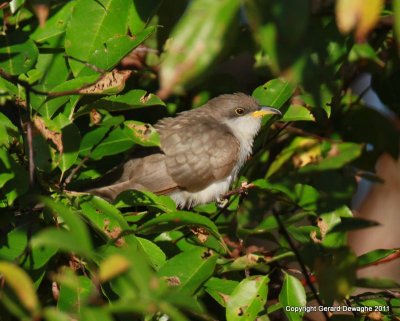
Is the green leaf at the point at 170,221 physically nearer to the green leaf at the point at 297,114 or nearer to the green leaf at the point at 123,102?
the green leaf at the point at 123,102

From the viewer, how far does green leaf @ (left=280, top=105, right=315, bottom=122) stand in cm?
415

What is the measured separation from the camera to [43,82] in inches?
153

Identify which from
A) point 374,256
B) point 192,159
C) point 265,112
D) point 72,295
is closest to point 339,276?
point 374,256

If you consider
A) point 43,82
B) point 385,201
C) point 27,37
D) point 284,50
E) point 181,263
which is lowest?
point 385,201

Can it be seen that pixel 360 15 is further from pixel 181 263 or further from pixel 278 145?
pixel 278 145

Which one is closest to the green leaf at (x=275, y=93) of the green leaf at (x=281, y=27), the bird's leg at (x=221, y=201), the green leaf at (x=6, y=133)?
the bird's leg at (x=221, y=201)

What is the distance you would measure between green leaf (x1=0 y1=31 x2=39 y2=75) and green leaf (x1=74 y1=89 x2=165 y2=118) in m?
0.41

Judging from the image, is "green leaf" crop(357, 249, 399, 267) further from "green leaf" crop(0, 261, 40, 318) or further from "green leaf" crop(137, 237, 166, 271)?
→ "green leaf" crop(0, 261, 40, 318)

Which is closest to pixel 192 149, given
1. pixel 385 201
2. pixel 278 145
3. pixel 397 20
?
pixel 278 145

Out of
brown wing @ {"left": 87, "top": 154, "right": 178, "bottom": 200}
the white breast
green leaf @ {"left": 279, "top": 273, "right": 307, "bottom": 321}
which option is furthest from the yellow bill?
green leaf @ {"left": 279, "top": 273, "right": 307, "bottom": 321}

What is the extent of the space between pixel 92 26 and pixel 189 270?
1489 millimetres

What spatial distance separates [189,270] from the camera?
11.0 feet

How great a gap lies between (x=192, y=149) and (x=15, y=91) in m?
1.87

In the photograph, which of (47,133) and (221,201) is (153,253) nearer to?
(47,133)
